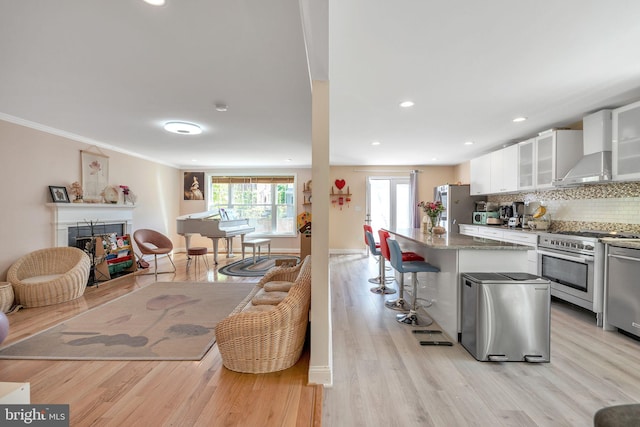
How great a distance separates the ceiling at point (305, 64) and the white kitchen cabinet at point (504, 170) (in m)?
0.60

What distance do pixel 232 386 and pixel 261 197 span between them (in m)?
6.19

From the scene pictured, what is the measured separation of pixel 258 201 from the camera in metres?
7.89

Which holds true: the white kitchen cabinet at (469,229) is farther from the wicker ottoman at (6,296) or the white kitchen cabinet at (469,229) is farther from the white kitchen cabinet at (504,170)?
the wicker ottoman at (6,296)

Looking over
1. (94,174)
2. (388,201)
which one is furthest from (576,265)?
(94,174)

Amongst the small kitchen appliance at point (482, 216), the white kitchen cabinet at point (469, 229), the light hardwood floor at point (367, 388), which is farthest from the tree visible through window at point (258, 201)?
the light hardwood floor at point (367, 388)

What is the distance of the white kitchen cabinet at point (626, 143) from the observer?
302cm

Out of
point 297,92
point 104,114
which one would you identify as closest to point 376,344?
point 297,92

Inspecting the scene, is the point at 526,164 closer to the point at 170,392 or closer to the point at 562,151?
the point at 562,151

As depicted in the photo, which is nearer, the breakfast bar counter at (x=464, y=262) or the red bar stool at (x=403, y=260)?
the breakfast bar counter at (x=464, y=262)

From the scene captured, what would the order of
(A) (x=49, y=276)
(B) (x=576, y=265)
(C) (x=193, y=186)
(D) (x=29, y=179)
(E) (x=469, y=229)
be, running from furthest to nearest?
1. (C) (x=193, y=186)
2. (E) (x=469, y=229)
3. (D) (x=29, y=179)
4. (A) (x=49, y=276)
5. (B) (x=576, y=265)

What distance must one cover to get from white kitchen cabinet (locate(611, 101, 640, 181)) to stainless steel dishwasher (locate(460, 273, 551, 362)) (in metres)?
1.96

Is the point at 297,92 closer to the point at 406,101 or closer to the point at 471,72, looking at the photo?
the point at 406,101

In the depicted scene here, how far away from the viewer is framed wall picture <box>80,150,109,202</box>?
480 cm

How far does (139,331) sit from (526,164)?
5677 millimetres
